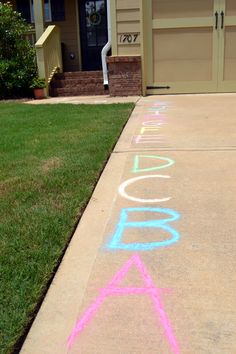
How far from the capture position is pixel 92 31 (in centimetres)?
1433

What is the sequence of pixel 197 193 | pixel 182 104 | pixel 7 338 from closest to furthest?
pixel 7 338, pixel 197 193, pixel 182 104

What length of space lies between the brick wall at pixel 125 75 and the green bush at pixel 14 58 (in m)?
2.15

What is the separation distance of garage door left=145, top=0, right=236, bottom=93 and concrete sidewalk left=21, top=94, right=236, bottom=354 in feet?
17.8

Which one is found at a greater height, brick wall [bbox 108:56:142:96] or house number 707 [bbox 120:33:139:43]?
house number 707 [bbox 120:33:139:43]

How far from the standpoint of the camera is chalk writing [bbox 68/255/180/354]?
218 centimetres

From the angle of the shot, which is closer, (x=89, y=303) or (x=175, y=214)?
(x=89, y=303)

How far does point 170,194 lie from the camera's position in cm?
396

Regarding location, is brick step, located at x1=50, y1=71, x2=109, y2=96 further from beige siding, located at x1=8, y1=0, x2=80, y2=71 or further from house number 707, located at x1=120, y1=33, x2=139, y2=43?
beige siding, located at x1=8, y1=0, x2=80, y2=71

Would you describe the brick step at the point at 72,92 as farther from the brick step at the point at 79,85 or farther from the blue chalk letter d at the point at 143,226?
the blue chalk letter d at the point at 143,226

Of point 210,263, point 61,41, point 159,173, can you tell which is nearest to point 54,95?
point 61,41

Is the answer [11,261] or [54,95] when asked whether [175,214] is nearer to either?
[11,261]

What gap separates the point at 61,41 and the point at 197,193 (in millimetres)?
11268

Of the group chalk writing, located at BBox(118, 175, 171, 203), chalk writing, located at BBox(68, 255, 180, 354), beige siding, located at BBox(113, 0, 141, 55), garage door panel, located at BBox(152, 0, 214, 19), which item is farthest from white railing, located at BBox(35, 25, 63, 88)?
chalk writing, located at BBox(68, 255, 180, 354)

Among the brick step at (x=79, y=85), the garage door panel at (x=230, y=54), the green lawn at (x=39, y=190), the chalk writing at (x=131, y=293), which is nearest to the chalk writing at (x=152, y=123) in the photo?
the green lawn at (x=39, y=190)
